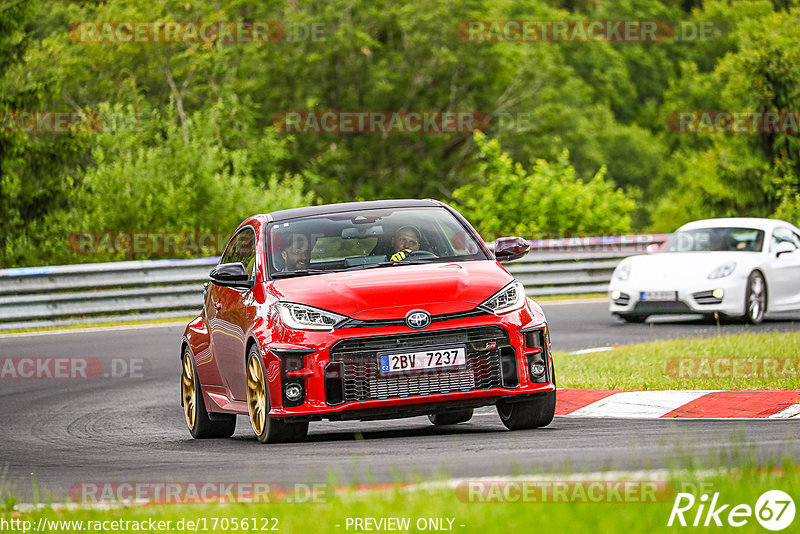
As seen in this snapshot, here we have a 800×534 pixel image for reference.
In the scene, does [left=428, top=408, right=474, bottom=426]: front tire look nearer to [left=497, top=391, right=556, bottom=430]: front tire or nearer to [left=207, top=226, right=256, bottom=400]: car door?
[left=497, top=391, right=556, bottom=430]: front tire

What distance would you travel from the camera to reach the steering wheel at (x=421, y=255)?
9328 millimetres

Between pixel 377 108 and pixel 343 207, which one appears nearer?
pixel 343 207

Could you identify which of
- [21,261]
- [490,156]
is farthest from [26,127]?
[490,156]

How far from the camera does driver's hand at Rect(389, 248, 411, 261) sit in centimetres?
929

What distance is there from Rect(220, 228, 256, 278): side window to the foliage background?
17.6 m

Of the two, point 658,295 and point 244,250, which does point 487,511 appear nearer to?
point 244,250

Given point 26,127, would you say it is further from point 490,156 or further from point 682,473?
point 682,473

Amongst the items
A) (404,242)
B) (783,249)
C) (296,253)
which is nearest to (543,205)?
(783,249)

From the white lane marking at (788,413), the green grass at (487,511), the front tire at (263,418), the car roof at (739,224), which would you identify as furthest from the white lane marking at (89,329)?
the green grass at (487,511)

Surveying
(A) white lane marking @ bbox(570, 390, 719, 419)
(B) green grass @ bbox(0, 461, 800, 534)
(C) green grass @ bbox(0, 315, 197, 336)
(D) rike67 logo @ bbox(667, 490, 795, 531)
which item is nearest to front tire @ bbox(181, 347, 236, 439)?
(A) white lane marking @ bbox(570, 390, 719, 419)

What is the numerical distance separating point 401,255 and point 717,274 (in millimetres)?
9329

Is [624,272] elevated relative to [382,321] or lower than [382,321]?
lower

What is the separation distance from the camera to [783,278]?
18484 millimetres

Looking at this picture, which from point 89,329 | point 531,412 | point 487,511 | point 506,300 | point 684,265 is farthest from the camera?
point 89,329
